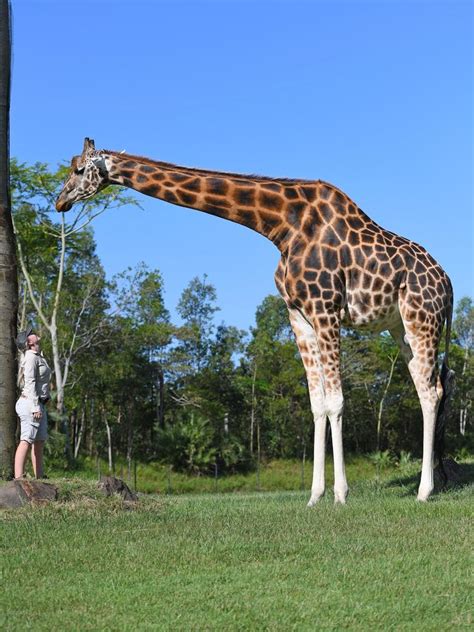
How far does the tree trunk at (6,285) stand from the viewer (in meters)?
10.4

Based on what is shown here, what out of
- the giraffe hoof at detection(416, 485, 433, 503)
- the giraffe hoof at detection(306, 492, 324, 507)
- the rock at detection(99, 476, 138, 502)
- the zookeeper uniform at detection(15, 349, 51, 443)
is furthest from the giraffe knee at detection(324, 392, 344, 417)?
the zookeeper uniform at detection(15, 349, 51, 443)

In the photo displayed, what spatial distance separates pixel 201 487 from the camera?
35.1 meters

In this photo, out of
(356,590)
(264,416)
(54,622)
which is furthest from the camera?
(264,416)

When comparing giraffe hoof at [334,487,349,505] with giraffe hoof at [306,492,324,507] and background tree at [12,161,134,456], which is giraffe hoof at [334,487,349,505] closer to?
giraffe hoof at [306,492,324,507]

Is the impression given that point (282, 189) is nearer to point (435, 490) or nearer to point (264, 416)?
point (435, 490)

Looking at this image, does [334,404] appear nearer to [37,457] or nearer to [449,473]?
[449,473]

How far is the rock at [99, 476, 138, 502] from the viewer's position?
9.48 m

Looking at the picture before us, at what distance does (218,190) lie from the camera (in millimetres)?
10375

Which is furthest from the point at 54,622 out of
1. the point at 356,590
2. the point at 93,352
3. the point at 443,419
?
the point at 93,352

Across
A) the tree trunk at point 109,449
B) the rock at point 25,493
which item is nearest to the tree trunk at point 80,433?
the tree trunk at point 109,449

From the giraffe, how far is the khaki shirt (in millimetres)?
2177

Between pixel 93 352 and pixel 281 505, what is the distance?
2960 cm

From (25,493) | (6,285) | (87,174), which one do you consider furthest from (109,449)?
(25,493)

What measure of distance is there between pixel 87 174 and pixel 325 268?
10.8 ft
